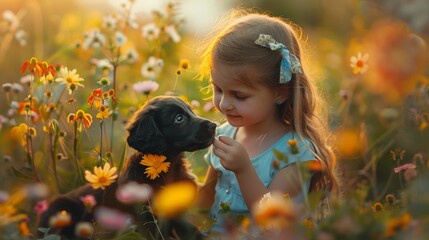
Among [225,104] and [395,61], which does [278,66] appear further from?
[395,61]

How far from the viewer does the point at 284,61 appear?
10.2 feet

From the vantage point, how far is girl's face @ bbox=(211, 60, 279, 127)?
3109 millimetres

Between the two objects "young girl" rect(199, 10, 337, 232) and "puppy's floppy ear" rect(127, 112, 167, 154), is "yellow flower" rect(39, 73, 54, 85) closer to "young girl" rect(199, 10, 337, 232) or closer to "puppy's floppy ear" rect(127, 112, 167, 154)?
"puppy's floppy ear" rect(127, 112, 167, 154)

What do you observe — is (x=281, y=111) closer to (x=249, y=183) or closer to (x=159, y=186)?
(x=249, y=183)

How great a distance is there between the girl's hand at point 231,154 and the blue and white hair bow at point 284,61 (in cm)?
36

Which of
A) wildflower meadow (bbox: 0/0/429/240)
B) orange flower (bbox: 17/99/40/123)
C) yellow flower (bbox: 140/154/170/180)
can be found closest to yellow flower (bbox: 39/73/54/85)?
wildflower meadow (bbox: 0/0/429/240)

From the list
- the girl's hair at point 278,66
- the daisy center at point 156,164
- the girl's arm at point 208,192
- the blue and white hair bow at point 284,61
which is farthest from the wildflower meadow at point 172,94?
the blue and white hair bow at point 284,61

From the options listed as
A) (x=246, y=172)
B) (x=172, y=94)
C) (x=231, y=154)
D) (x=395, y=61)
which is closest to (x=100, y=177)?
(x=231, y=154)

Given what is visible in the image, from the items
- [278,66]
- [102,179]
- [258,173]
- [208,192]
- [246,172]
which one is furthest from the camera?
[208,192]

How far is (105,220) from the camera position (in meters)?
1.78

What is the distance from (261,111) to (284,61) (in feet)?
0.84

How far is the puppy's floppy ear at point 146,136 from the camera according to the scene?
112 inches

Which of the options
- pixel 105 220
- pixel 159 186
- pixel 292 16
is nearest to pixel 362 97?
pixel 159 186

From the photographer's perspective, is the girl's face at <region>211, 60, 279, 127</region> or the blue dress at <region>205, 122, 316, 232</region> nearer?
the girl's face at <region>211, 60, 279, 127</region>
